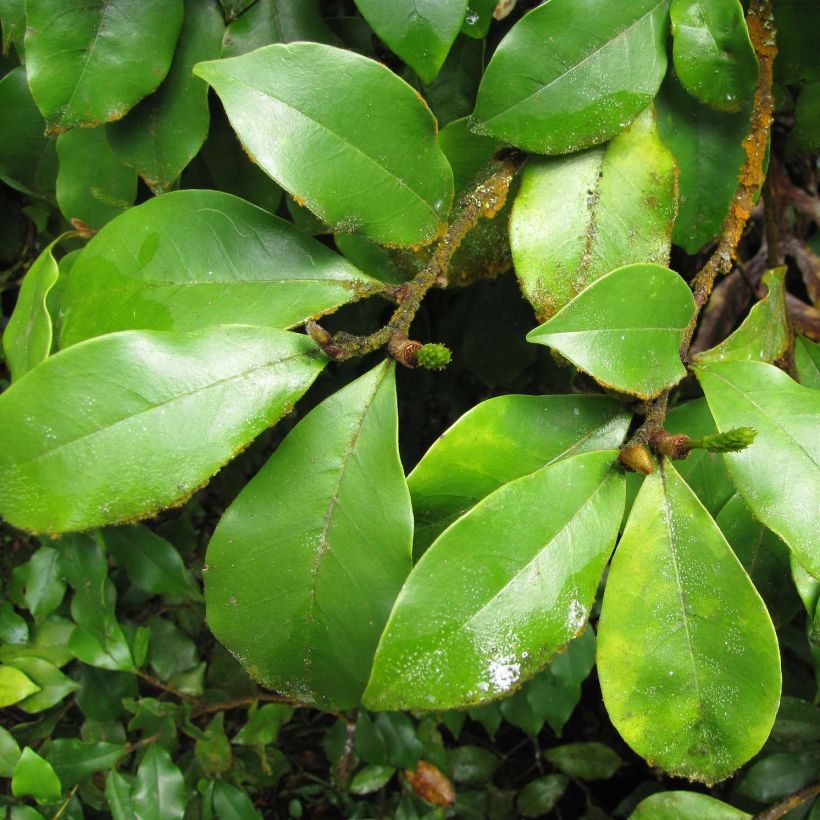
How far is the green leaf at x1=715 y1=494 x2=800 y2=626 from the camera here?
687 millimetres

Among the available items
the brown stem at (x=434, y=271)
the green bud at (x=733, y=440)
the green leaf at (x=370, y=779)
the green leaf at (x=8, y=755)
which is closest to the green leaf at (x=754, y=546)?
the green bud at (x=733, y=440)

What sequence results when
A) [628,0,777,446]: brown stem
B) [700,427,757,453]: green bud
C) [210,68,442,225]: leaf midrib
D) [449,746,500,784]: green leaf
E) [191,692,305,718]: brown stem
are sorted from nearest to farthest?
1. [700,427,757,453]: green bud
2. [210,68,442,225]: leaf midrib
3. [628,0,777,446]: brown stem
4. [191,692,305,718]: brown stem
5. [449,746,500,784]: green leaf

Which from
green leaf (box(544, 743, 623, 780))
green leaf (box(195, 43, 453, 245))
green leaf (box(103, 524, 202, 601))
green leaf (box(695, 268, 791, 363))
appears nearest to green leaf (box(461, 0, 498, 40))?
green leaf (box(195, 43, 453, 245))

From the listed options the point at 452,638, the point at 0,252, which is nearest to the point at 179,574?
the point at 0,252

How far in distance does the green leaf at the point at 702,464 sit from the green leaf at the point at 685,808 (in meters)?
0.35

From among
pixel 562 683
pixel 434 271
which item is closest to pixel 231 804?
pixel 562 683

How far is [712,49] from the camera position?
0.63m

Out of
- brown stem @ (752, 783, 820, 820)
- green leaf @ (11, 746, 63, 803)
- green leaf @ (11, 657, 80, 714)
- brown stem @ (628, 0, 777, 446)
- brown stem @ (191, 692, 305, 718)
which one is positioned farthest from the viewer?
brown stem @ (191, 692, 305, 718)

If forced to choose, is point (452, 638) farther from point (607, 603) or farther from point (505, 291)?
point (505, 291)

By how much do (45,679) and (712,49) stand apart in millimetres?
1114

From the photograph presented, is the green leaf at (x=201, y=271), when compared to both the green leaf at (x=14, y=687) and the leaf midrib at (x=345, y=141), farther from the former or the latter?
the green leaf at (x=14, y=687)

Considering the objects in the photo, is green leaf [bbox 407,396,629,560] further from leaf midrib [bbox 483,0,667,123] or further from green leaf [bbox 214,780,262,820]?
green leaf [bbox 214,780,262,820]

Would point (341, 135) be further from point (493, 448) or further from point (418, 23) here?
point (493, 448)

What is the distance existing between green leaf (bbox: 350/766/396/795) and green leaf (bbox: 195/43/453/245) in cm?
92
